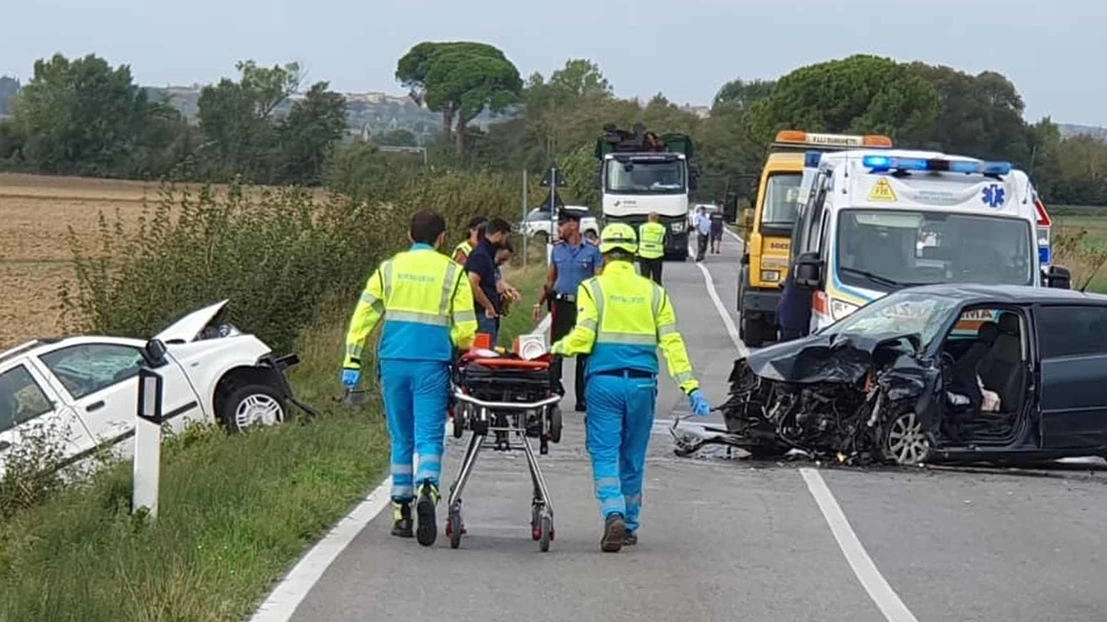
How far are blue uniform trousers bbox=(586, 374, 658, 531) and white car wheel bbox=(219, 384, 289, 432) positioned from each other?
6.58 m

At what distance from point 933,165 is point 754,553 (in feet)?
26.5

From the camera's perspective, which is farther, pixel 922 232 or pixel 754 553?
pixel 922 232

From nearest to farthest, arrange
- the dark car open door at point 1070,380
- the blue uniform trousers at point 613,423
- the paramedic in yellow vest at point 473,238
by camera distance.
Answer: the blue uniform trousers at point 613,423 → the dark car open door at point 1070,380 → the paramedic in yellow vest at point 473,238

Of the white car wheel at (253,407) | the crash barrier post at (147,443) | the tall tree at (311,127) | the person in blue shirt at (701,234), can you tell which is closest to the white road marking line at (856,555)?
the crash barrier post at (147,443)

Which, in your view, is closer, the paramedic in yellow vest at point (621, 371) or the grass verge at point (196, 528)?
the grass verge at point (196, 528)

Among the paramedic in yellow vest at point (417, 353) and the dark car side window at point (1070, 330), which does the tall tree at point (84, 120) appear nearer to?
the dark car side window at point (1070, 330)

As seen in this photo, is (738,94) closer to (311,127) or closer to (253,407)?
(311,127)

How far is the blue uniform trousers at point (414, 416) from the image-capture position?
9.27 meters

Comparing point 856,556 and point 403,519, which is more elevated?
point 403,519

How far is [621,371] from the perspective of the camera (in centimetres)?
935

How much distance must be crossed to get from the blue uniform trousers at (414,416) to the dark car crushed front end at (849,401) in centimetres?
427

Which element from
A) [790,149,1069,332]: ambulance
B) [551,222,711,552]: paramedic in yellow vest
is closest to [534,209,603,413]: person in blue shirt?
[790,149,1069,332]: ambulance

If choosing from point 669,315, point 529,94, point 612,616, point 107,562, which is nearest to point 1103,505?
point 669,315

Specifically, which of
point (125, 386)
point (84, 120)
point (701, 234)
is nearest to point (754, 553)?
point (125, 386)
